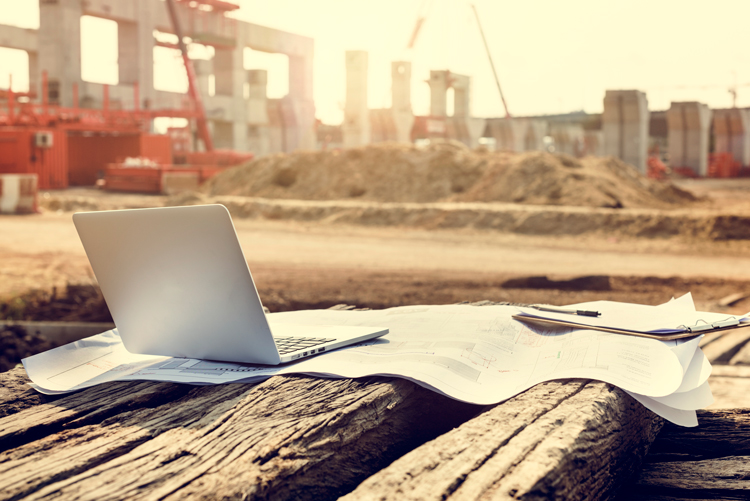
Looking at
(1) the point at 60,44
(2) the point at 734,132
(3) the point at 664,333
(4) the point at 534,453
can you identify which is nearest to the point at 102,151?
(1) the point at 60,44

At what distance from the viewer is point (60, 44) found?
96.0 feet

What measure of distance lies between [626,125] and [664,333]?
24.2 meters

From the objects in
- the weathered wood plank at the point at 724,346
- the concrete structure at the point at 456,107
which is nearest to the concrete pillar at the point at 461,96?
the concrete structure at the point at 456,107

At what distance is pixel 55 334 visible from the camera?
4086 millimetres

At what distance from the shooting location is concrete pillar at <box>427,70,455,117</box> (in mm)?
35000

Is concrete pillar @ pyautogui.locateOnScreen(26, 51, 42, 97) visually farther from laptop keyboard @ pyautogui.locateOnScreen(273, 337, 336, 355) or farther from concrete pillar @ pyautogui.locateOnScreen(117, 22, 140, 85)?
laptop keyboard @ pyautogui.locateOnScreen(273, 337, 336, 355)

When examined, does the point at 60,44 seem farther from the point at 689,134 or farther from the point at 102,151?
the point at 689,134

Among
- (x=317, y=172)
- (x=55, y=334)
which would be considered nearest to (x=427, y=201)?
(x=317, y=172)

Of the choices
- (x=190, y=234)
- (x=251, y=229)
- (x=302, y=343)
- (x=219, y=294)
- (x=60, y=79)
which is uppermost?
(x=60, y=79)

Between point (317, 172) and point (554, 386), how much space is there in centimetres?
1853

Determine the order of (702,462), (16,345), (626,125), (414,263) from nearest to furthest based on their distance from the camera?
(702,462) → (16,345) → (414,263) → (626,125)

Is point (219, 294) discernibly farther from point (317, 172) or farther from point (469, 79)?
point (469, 79)

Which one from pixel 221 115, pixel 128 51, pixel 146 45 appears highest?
pixel 146 45

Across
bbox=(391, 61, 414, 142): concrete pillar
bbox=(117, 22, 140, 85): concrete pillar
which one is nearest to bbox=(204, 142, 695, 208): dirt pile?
bbox=(391, 61, 414, 142): concrete pillar
